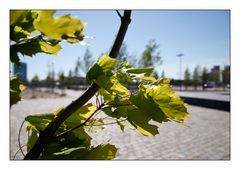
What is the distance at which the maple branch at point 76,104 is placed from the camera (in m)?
0.54

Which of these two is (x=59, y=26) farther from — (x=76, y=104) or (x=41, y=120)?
(x=41, y=120)

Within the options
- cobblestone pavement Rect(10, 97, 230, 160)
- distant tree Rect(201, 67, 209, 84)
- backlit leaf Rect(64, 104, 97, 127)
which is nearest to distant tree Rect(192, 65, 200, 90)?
distant tree Rect(201, 67, 209, 84)

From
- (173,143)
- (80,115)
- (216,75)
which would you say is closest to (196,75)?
(216,75)

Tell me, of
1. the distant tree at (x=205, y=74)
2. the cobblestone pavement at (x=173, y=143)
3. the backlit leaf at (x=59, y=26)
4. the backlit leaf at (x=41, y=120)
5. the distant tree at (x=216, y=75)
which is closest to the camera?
the backlit leaf at (x=59, y=26)

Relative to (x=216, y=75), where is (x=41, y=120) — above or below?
below

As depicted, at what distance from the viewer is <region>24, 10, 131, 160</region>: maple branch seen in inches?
21.4

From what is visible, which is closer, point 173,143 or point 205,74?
point 173,143

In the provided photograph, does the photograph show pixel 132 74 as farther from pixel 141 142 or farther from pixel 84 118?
pixel 141 142

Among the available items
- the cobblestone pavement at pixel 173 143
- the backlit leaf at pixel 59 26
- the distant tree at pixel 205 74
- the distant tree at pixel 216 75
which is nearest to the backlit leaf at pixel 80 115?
the backlit leaf at pixel 59 26

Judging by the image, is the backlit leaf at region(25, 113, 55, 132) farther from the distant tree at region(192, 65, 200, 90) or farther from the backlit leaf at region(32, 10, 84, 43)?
the distant tree at region(192, 65, 200, 90)

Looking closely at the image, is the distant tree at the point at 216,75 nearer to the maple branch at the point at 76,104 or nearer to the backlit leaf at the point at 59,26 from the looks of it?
the maple branch at the point at 76,104

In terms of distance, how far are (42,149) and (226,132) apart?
26.3ft

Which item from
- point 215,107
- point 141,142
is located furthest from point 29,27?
point 215,107

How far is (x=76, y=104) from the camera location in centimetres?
54
